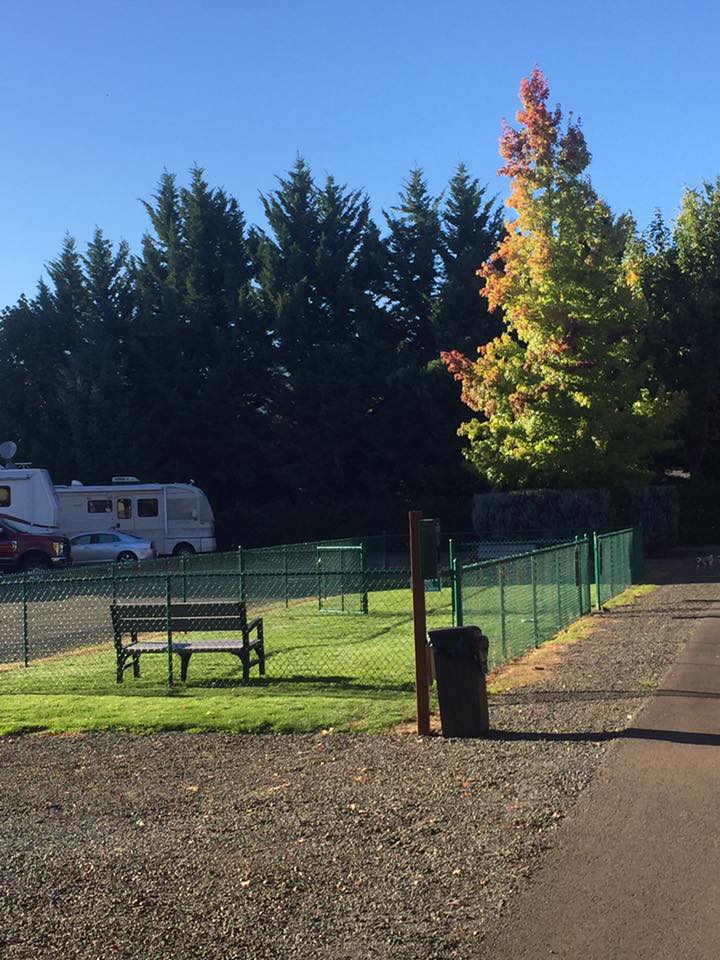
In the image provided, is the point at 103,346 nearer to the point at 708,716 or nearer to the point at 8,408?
the point at 8,408

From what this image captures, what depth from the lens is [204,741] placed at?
29.0 feet

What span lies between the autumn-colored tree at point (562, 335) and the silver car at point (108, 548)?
1174 cm

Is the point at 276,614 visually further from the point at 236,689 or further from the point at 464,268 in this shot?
the point at 464,268

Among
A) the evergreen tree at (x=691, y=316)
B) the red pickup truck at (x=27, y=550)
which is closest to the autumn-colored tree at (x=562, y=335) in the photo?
the evergreen tree at (x=691, y=316)

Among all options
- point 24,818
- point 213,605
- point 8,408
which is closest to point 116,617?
point 213,605

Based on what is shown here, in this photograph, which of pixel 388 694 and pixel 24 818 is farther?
pixel 388 694

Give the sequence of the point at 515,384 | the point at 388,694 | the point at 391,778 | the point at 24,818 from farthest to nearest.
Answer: the point at 515,384 → the point at 388,694 → the point at 391,778 → the point at 24,818

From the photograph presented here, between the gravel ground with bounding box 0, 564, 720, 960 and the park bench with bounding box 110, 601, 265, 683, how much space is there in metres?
2.92

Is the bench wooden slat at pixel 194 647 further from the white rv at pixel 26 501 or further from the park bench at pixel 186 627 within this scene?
the white rv at pixel 26 501

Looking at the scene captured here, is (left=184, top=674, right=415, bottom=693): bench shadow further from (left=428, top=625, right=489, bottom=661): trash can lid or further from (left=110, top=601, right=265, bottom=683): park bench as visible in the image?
(left=428, top=625, right=489, bottom=661): trash can lid

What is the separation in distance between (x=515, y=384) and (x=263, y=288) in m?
19.6

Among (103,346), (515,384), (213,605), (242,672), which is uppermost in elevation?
(103,346)

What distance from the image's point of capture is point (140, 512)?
124 ft

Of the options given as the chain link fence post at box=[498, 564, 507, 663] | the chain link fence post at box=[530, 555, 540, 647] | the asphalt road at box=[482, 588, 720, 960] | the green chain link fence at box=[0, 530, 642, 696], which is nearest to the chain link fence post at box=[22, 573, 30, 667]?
the green chain link fence at box=[0, 530, 642, 696]
